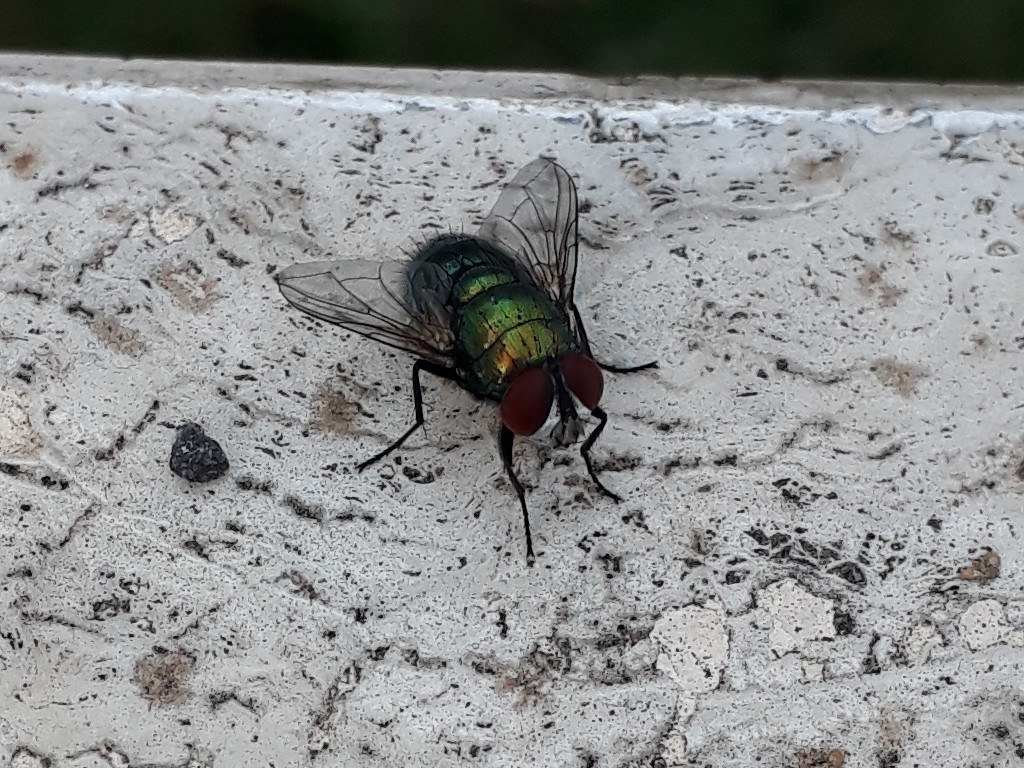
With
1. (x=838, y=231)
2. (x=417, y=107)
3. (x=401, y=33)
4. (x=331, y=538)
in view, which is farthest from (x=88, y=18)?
(x=838, y=231)

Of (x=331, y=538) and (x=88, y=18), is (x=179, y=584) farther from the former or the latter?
(x=88, y=18)

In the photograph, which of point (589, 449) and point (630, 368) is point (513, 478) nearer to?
point (589, 449)

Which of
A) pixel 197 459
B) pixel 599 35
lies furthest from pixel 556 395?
pixel 599 35

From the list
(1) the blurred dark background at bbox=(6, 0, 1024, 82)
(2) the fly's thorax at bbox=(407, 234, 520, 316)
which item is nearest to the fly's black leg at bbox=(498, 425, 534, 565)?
Answer: (2) the fly's thorax at bbox=(407, 234, 520, 316)

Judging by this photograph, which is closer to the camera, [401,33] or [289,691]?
[289,691]

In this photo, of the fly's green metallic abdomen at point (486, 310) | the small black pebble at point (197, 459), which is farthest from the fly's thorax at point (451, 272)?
the small black pebble at point (197, 459)

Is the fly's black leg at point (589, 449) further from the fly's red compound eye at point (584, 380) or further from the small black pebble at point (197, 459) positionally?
the small black pebble at point (197, 459)

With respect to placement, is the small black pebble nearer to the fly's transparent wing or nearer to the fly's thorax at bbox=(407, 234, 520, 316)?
the fly's thorax at bbox=(407, 234, 520, 316)
